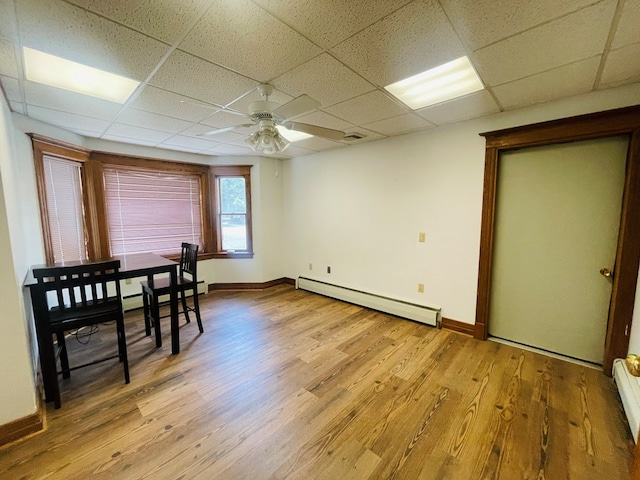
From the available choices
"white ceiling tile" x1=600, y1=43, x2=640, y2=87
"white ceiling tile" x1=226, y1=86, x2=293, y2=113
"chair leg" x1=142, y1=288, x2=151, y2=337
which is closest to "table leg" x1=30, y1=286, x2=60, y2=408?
"chair leg" x1=142, y1=288, x2=151, y2=337

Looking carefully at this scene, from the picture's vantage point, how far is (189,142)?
11.8 ft

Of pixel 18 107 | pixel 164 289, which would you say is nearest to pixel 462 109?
pixel 164 289

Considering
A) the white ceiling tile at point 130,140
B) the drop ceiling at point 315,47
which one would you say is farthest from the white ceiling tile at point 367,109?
the white ceiling tile at point 130,140

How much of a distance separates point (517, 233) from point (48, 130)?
4.98m

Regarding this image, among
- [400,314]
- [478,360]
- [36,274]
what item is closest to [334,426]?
[478,360]

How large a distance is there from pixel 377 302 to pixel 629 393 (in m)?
2.27

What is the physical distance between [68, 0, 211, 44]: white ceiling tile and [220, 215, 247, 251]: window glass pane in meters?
3.43

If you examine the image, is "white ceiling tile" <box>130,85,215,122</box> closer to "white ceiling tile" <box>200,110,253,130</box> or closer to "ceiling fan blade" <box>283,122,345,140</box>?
"white ceiling tile" <box>200,110,253,130</box>

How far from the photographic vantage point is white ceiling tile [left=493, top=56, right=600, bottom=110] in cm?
180

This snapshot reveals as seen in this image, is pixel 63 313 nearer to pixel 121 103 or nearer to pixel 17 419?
pixel 17 419

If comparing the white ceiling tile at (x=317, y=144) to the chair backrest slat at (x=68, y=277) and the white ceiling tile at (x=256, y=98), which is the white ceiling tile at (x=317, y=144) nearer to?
the white ceiling tile at (x=256, y=98)

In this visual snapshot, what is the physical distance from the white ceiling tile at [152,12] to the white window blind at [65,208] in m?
2.57

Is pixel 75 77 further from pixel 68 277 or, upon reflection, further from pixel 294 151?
pixel 294 151

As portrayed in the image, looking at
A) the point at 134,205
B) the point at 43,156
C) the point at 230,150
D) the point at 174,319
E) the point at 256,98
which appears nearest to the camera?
the point at 256,98
